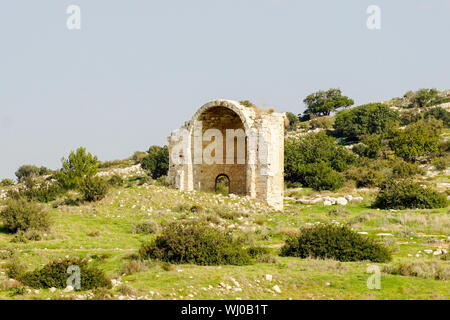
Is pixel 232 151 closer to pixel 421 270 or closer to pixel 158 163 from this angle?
pixel 421 270

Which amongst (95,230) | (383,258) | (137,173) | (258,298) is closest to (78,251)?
(95,230)

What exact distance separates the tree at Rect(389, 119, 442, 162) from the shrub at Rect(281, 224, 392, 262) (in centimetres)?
3440

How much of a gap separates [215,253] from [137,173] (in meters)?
43.3

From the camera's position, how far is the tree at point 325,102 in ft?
261

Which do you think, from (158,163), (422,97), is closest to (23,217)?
(158,163)

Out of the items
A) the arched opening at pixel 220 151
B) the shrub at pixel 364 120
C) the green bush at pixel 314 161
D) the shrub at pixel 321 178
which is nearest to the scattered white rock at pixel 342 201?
the arched opening at pixel 220 151

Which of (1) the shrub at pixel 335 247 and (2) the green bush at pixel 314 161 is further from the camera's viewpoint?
(2) the green bush at pixel 314 161

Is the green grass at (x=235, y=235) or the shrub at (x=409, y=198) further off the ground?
the shrub at (x=409, y=198)

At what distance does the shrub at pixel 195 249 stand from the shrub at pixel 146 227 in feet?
16.8

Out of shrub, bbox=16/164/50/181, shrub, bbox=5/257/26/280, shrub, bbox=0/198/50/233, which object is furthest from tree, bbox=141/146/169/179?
shrub, bbox=5/257/26/280

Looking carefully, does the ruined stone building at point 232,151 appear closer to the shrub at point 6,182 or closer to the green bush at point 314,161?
the green bush at point 314,161

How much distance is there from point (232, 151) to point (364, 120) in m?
34.6

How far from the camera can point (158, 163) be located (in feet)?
165

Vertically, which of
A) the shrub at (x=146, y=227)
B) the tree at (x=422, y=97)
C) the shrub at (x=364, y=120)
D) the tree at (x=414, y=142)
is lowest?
the shrub at (x=146, y=227)
